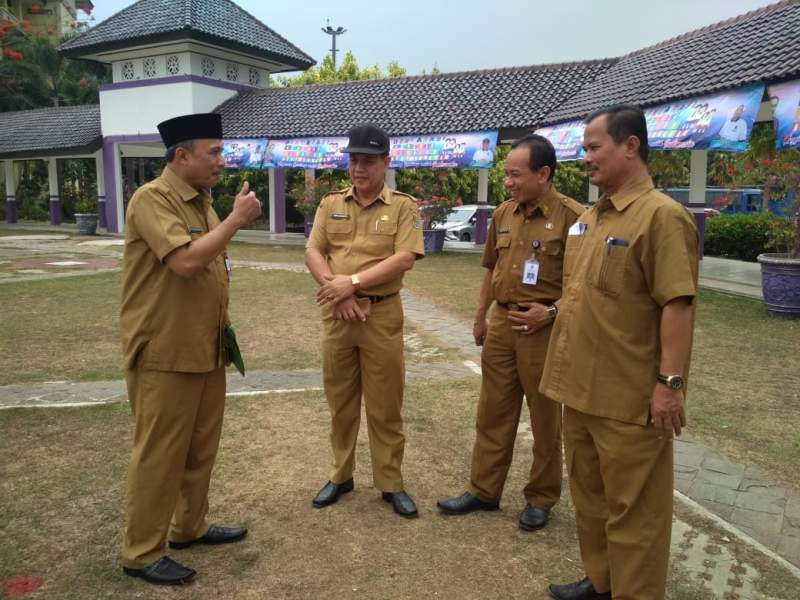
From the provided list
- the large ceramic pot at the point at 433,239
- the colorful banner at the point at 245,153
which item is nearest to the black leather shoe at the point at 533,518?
the large ceramic pot at the point at 433,239

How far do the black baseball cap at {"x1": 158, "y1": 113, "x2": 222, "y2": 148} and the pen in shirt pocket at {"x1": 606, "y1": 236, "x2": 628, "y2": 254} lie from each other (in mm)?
1531

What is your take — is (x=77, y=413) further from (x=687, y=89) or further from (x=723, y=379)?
(x=687, y=89)

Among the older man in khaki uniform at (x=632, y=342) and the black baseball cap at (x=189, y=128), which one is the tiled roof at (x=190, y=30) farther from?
the older man in khaki uniform at (x=632, y=342)

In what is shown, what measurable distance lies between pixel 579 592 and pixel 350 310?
59.0 inches

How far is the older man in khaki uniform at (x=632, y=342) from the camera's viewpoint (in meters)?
2.14

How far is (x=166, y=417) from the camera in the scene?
8.70 ft

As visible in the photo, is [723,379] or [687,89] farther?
[687,89]

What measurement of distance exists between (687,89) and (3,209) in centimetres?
2805

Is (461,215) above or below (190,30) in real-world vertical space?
below

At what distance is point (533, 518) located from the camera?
3152 mm

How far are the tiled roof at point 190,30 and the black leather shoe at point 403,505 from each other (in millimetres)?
17691

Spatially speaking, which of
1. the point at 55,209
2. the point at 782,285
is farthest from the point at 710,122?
the point at 55,209

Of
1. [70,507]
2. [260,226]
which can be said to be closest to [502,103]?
[260,226]

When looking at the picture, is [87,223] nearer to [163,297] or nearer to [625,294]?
[163,297]
